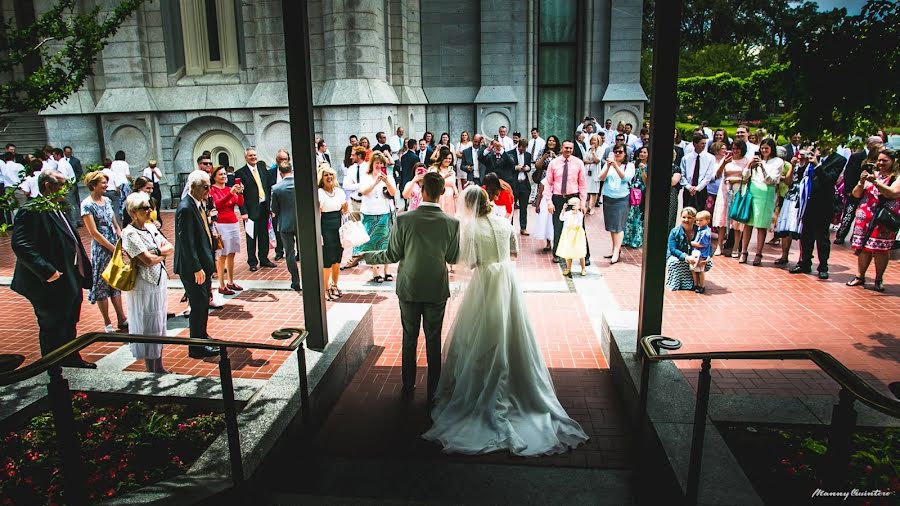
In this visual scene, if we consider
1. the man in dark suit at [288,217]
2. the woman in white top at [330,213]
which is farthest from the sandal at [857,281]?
the man in dark suit at [288,217]

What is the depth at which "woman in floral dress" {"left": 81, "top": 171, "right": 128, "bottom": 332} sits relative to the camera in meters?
6.95

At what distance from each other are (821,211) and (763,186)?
3.25ft

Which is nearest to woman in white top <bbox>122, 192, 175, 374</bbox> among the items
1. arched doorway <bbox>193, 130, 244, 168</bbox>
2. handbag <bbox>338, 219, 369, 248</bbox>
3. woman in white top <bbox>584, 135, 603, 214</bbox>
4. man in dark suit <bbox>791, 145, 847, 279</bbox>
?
handbag <bbox>338, 219, 369, 248</bbox>

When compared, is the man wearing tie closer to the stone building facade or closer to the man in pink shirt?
A: the stone building facade

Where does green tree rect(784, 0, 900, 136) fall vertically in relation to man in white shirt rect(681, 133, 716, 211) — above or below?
above

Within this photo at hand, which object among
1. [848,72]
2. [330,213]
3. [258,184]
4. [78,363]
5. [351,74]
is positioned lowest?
[78,363]

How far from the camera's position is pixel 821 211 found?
9109mm

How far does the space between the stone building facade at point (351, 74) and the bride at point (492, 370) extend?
11.5 metres

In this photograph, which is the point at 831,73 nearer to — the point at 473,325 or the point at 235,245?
the point at 473,325

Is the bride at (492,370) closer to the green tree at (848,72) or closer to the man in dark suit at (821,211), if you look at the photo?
the green tree at (848,72)

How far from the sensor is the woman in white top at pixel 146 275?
561 centimetres

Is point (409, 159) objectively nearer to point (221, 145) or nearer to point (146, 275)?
point (221, 145)

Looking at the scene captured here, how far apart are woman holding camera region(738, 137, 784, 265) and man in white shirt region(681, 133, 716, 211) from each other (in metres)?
0.85

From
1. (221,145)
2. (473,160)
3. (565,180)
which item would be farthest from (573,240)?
(221,145)
